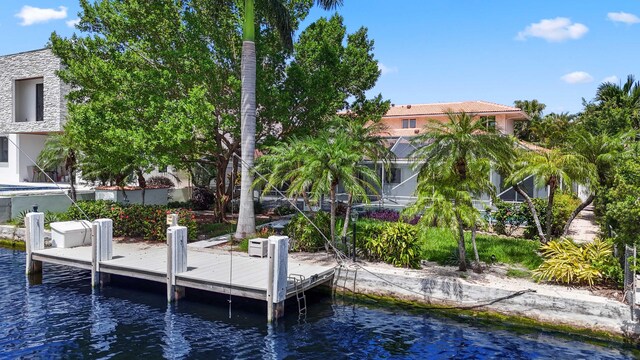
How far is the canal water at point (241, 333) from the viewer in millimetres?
10875

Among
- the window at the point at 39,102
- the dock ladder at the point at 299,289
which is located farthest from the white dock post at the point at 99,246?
the window at the point at 39,102

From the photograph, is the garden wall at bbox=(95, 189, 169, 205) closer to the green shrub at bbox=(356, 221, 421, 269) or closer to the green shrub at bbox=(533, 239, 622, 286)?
the green shrub at bbox=(356, 221, 421, 269)

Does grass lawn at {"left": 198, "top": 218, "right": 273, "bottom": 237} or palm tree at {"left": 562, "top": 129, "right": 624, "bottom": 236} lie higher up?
palm tree at {"left": 562, "top": 129, "right": 624, "bottom": 236}

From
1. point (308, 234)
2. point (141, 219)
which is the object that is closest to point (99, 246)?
point (141, 219)

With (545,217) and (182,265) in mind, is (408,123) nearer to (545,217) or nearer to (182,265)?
(545,217)

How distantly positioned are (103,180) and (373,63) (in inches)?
706

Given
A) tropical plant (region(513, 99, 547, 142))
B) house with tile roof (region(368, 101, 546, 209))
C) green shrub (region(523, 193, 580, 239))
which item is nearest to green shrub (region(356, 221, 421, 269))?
green shrub (region(523, 193, 580, 239))

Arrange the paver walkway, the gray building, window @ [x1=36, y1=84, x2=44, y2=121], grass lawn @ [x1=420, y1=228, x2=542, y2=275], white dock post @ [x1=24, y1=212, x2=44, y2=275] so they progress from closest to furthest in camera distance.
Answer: grass lawn @ [x1=420, y1=228, x2=542, y2=275]
white dock post @ [x1=24, y1=212, x2=44, y2=275]
the paver walkway
the gray building
window @ [x1=36, y1=84, x2=44, y2=121]

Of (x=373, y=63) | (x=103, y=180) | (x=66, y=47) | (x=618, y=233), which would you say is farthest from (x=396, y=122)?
(x=618, y=233)

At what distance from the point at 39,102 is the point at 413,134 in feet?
110

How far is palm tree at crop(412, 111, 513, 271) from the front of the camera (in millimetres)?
13797

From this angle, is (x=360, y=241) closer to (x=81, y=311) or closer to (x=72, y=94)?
(x=81, y=311)

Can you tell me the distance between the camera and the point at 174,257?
14.0m

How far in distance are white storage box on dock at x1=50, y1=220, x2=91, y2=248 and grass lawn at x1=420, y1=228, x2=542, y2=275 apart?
12891mm
